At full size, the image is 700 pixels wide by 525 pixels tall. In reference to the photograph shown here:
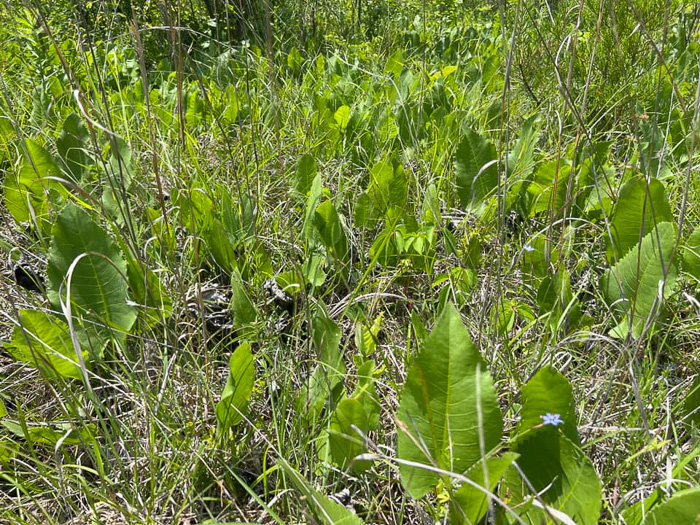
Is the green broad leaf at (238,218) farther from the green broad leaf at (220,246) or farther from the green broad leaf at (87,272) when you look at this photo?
the green broad leaf at (87,272)

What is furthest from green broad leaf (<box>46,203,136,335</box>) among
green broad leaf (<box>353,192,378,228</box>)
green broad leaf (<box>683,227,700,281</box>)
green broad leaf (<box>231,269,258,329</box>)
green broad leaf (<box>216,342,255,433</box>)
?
green broad leaf (<box>683,227,700,281</box>)

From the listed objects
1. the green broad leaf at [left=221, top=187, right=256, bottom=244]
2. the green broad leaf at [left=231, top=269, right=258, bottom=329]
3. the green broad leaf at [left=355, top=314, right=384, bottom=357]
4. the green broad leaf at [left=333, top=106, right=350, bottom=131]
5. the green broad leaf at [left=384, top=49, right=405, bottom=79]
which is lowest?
the green broad leaf at [left=355, top=314, right=384, bottom=357]

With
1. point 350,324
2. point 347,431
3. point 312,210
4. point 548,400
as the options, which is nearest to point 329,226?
point 312,210

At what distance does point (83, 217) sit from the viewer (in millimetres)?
1132

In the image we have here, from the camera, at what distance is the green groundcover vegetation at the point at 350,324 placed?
814mm

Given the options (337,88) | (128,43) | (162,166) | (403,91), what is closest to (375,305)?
(162,166)

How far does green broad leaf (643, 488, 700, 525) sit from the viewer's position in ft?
2.13

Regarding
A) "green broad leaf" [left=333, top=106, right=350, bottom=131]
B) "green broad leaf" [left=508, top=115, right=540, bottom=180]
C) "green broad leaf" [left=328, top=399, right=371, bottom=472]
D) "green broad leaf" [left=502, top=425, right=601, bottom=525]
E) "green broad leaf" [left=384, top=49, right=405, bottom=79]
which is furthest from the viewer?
"green broad leaf" [left=384, top=49, right=405, bottom=79]

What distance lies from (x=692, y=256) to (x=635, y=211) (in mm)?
138

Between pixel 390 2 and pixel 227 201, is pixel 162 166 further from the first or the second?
pixel 390 2

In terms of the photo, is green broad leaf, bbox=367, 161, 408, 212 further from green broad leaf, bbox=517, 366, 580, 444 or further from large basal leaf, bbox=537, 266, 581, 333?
green broad leaf, bbox=517, 366, 580, 444

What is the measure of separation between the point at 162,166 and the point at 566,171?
40.6 inches

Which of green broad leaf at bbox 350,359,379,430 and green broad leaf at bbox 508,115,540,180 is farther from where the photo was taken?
green broad leaf at bbox 508,115,540,180

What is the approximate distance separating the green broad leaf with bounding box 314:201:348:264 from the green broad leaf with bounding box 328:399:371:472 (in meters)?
0.52
